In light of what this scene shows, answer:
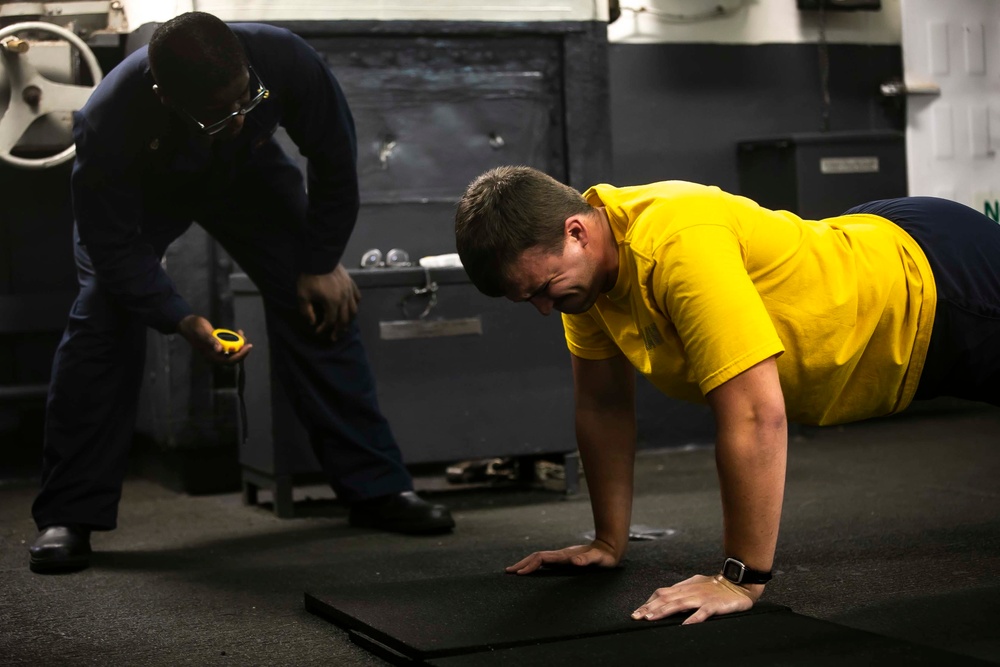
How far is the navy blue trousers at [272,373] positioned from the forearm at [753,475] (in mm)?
1312

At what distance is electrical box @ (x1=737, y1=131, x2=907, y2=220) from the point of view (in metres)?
4.12

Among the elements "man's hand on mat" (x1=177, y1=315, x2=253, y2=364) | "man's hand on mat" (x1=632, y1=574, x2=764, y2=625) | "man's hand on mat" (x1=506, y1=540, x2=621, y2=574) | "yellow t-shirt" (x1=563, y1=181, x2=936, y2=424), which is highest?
"yellow t-shirt" (x1=563, y1=181, x2=936, y2=424)

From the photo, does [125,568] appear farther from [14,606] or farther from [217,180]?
[217,180]

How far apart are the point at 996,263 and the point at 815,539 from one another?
0.80m

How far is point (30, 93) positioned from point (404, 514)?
171 cm

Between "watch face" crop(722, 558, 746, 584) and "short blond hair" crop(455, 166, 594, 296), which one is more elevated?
"short blond hair" crop(455, 166, 594, 296)

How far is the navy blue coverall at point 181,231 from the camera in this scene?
7.85 ft

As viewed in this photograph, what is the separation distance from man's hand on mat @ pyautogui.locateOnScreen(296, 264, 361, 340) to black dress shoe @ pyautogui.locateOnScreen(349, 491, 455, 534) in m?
0.41

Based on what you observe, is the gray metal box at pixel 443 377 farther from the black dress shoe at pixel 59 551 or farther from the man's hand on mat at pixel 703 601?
the man's hand on mat at pixel 703 601

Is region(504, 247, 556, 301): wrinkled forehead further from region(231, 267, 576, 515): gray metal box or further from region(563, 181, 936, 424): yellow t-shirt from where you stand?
region(231, 267, 576, 515): gray metal box

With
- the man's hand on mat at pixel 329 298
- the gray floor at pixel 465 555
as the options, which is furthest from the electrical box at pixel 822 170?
the man's hand on mat at pixel 329 298

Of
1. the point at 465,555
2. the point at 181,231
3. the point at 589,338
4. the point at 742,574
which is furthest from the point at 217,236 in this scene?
the point at 742,574

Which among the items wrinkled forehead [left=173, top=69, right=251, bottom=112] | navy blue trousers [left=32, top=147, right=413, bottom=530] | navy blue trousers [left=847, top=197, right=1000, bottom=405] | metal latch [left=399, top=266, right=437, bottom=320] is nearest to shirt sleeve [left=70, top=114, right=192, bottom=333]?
navy blue trousers [left=32, top=147, right=413, bottom=530]

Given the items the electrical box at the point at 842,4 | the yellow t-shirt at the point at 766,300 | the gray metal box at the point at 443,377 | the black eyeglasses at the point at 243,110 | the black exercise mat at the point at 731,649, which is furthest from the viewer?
the electrical box at the point at 842,4
